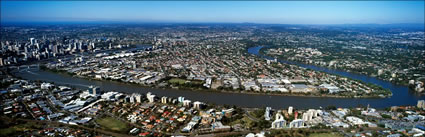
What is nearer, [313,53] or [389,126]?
[389,126]

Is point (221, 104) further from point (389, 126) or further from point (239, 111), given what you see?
point (389, 126)

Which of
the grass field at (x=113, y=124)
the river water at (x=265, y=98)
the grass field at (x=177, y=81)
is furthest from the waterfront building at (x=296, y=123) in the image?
the grass field at (x=177, y=81)

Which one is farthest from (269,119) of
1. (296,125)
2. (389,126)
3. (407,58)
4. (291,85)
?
(407,58)

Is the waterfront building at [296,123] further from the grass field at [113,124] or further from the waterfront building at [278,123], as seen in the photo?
the grass field at [113,124]

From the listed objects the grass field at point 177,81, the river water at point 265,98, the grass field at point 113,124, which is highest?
the grass field at point 177,81

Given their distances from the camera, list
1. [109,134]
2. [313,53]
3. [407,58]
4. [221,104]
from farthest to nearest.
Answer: [313,53] < [407,58] < [221,104] < [109,134]

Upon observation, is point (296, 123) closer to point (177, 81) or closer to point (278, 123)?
point (278, 123)

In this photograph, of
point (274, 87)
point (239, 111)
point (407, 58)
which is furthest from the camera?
point (407, 58)

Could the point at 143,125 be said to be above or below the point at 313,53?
below
